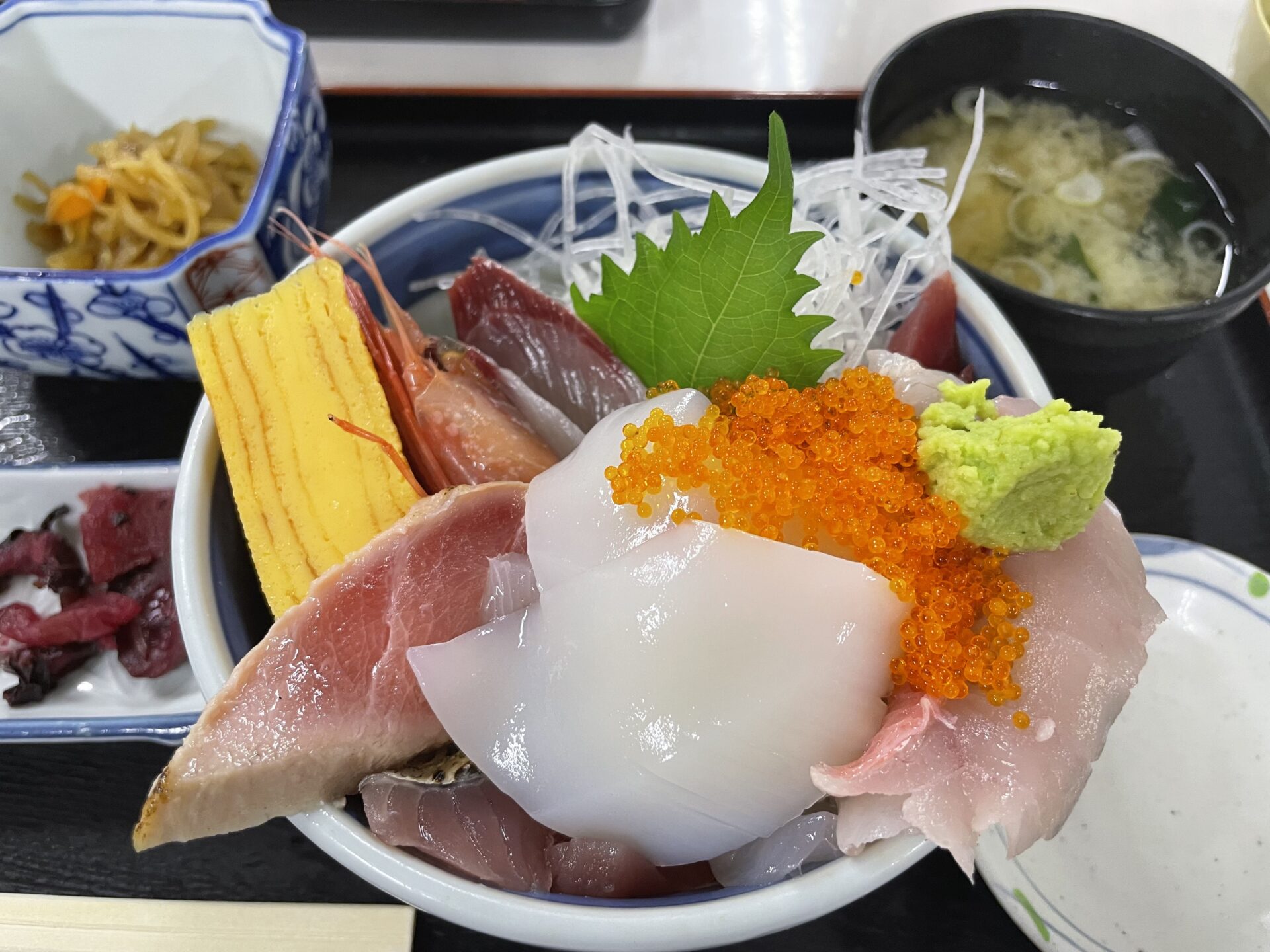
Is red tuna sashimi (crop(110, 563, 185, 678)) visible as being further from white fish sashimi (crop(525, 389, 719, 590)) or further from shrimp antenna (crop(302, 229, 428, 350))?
white fish sashimi (crop(525, 389, 719, 590))

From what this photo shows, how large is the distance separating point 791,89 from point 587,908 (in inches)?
64.7

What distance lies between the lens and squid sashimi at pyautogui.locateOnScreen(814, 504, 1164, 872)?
0.74 m

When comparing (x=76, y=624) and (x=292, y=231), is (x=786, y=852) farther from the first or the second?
(x=292, y=231)

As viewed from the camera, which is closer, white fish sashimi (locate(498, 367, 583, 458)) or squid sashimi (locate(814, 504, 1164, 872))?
squid sashimi (locate(814, 504, 1164, 872))

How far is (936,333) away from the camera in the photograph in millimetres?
1091

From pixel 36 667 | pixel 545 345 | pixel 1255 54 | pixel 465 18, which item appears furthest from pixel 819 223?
pixel 36 667

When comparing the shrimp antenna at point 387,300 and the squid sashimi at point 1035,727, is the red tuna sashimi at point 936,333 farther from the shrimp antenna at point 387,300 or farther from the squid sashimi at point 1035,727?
the shrimp antenna at point 387,300

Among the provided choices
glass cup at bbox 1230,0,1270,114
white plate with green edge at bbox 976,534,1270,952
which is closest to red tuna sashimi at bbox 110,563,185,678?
white plate with green edge at bbox 976,534,1270,952

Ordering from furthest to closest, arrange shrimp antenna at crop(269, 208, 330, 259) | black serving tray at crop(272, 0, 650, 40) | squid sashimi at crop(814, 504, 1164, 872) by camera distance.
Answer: black serving tray at crop(272, 0, 650, 40) < shrimp antenna at crop(269, 208, 330, 259) < squid sashimi at crop(814, 504, 1164, 872)

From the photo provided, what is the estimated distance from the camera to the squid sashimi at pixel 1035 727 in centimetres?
74

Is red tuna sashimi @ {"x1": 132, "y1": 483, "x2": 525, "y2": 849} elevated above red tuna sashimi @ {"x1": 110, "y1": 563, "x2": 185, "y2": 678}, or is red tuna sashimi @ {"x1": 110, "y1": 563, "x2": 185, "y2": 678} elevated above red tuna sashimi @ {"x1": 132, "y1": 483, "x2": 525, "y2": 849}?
red tuna sashimi @ {"x1": 132, "y1": 483, "x2": 525, "y2": 849}

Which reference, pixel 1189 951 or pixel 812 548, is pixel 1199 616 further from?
pixel 812 548

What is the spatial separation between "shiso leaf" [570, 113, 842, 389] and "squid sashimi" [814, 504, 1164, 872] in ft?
1.13

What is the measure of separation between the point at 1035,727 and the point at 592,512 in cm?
44
